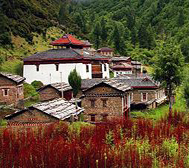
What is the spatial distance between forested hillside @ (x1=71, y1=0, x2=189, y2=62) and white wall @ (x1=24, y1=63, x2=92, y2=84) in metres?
45.7

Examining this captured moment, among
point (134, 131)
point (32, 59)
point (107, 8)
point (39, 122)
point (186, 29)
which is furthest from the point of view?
point (107, 8)

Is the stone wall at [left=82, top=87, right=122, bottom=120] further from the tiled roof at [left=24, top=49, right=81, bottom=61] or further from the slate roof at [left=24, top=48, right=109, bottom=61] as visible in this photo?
the tiled roof at [left=24, top=49, right=81, bottom=61]

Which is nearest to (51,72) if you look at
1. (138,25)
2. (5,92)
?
(5,92)

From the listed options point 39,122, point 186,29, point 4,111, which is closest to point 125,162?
point 39,122

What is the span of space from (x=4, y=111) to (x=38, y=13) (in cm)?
5183

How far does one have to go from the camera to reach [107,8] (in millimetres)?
184500

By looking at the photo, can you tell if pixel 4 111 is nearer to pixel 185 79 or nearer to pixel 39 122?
pixel 39 122

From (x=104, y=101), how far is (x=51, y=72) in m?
16.4

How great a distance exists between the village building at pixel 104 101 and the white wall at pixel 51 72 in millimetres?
13232

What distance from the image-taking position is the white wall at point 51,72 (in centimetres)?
4328

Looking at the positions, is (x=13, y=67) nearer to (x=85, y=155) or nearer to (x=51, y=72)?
(x=51, y=72)

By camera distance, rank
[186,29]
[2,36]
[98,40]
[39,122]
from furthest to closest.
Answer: [186,29] < [98,40] < [2,36] < [39,122]

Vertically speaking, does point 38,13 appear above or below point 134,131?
above

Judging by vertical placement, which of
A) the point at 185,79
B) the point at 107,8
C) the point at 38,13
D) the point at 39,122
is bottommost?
the point at 39,122
